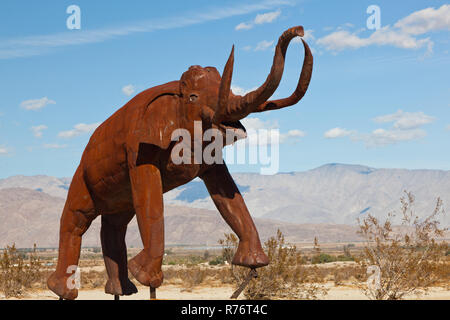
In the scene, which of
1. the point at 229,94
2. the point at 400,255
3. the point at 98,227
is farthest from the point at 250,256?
the point at 98,227

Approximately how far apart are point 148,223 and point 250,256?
1327 mm

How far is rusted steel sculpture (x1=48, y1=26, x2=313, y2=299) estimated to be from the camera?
242 inches

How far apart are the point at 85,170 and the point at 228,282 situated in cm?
1781

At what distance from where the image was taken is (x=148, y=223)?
638 cm

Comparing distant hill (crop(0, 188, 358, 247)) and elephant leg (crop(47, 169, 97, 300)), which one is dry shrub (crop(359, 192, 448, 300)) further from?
distant hill (crop(0, 188, 358, 247))

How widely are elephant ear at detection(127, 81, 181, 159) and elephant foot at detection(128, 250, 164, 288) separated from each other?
116 centimetres

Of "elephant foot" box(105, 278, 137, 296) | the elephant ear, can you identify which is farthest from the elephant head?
"elephant foot" box(105, 278, 137, 296)

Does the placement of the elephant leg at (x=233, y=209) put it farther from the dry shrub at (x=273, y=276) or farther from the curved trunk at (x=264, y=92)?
the dry shrub at (x=273, y=276)

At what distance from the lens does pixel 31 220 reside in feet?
317

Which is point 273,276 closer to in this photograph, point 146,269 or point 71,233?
point 71,233

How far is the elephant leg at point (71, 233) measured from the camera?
768 centimetres

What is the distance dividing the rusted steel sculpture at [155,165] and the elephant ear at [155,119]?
1 cm
